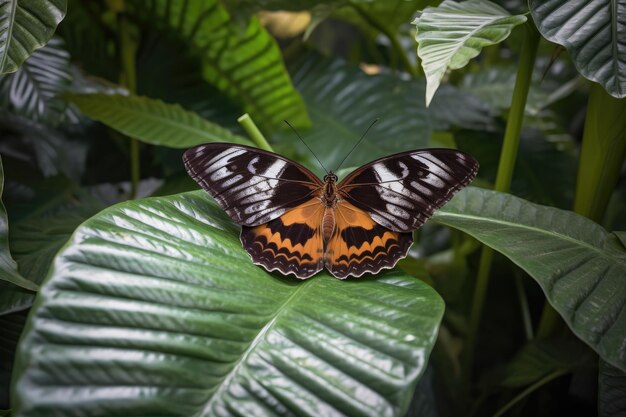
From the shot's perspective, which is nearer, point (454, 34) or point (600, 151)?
point (454, 34)

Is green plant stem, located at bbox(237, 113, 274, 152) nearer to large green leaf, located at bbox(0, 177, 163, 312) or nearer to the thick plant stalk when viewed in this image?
large green leaf, located at bbox(0, 177, 163, 312)

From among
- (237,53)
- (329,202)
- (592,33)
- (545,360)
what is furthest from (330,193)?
(237,53)

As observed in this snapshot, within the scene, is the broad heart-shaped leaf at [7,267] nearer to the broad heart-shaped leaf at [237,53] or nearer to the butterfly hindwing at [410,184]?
the butterfly hindwing at [410,184]

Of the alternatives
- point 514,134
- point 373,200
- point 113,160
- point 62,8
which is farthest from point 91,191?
point 514,134

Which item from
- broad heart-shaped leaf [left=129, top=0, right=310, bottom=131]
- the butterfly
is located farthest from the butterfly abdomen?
broad heart-shaped leaf [left=129, top=0, right=310, bottom=131]

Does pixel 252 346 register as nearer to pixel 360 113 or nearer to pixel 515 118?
pixel 515 118
